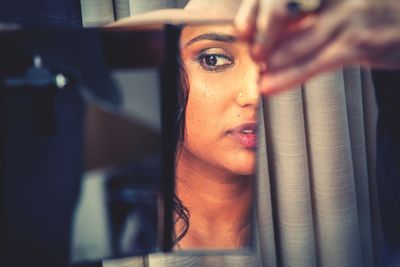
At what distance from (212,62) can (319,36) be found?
253 millimetres

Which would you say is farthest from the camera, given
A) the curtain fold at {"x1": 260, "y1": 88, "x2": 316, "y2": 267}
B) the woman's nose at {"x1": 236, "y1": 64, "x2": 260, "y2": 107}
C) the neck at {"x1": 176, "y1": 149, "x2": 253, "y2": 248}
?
the curtain fold at {"x1": 260, "y1": 88, "x2": 316, "y2": 267}

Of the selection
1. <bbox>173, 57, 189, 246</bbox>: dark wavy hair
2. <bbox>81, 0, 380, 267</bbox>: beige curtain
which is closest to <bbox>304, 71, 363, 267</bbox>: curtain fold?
<bbox>81, 0, 380, 267</bbox>: beige curtain

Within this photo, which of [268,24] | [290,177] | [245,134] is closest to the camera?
[268,24]

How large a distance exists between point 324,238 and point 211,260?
0.99ft

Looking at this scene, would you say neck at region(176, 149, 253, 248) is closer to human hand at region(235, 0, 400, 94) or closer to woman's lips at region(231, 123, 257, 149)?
woman's lips at region(231, 123, 257, 149)

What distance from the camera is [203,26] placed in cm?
60

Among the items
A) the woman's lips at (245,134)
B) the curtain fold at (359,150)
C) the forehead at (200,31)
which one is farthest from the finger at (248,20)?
the curtain fold at (359,150)

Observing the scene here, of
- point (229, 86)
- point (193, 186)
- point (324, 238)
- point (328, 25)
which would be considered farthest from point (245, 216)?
point (324, 238)

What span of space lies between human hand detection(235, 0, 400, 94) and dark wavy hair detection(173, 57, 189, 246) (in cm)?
18

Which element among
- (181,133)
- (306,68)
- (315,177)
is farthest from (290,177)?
(306,68)

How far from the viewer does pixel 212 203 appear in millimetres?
748

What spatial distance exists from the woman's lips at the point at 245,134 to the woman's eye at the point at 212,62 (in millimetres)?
109

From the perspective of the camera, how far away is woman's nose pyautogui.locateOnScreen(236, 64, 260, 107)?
1.89 ft

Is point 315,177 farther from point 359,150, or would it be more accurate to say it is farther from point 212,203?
point 212,203
